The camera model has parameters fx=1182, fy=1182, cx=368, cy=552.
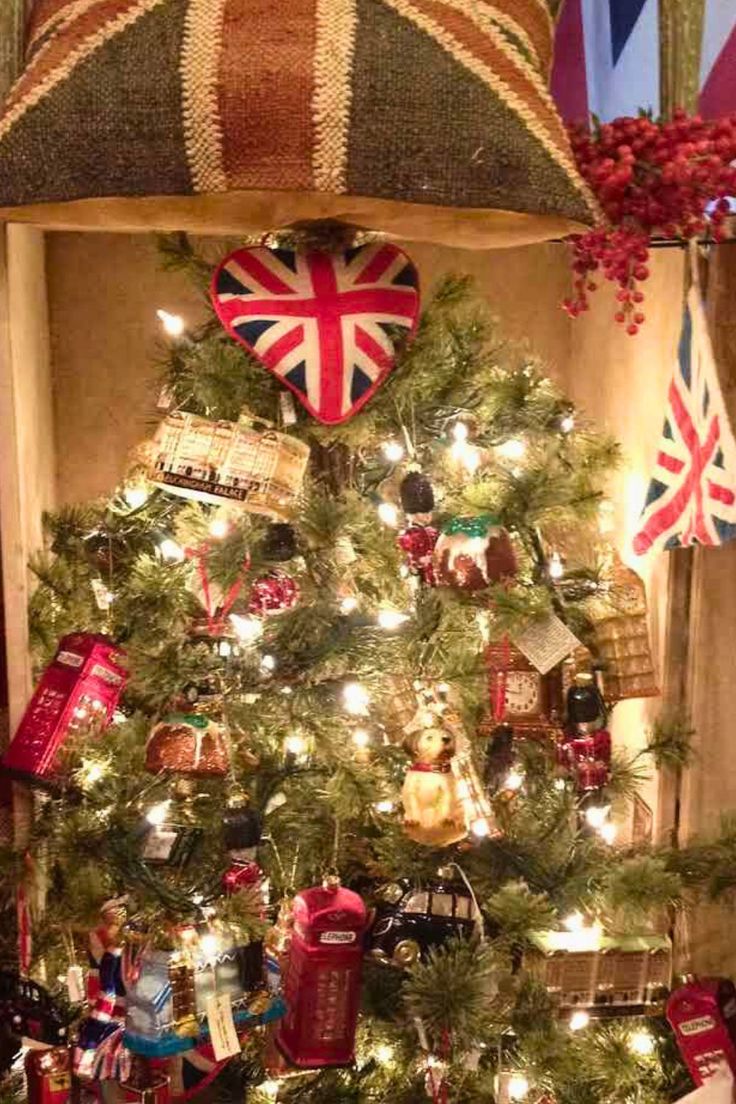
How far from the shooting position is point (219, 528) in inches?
71.0

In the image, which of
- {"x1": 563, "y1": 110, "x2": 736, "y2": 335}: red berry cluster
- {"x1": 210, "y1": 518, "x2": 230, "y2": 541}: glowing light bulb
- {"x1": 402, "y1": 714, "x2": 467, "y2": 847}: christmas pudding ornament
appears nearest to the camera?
{"x1": 563, "y1": 110, "x2": 736, "y2": 335}: red berry cluster

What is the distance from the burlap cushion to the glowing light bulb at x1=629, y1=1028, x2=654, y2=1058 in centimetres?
141

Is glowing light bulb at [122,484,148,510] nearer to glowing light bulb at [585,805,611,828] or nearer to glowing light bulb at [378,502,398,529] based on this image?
glowing light bulb at [378,502,398,529]

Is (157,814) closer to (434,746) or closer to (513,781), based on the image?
(434,746)

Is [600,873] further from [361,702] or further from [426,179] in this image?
[426,179]

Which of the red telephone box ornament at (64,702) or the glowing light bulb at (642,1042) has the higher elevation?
the red telephone box ornament at (64,702)

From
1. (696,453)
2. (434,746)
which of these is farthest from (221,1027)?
(696,453)

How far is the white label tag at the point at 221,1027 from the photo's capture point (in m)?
1.72

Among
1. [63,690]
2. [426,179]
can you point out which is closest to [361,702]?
[63,690]

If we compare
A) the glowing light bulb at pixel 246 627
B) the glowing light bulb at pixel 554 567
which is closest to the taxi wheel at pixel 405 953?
the glowing light bulb at pixel 246 627

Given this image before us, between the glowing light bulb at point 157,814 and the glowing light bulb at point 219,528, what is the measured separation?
0.42 meters

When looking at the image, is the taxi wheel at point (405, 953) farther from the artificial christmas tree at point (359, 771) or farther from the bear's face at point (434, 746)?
the bear's face at point (434, 746)

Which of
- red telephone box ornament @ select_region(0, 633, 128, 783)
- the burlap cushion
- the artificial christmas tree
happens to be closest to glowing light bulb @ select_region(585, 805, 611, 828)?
the artificial christmas tree

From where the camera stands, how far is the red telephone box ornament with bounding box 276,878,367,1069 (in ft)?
5.64
